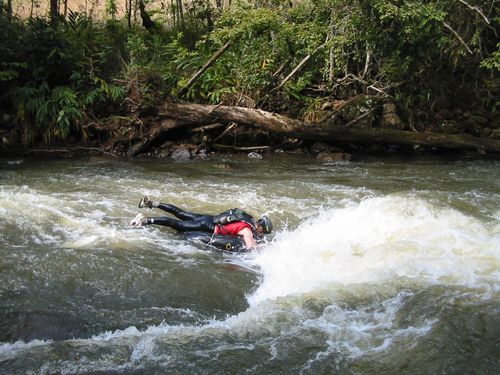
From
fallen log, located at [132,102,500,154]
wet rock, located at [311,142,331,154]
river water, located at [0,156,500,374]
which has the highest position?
fallen log, located at [132,102,500,154]

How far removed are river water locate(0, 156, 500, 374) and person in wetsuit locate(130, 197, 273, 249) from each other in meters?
0.18

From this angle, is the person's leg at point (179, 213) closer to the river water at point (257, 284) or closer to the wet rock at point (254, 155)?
the river water at point (257, 284)

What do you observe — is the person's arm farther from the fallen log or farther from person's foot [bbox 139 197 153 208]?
the fallen log

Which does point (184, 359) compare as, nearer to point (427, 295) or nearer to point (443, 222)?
point (427, 295)

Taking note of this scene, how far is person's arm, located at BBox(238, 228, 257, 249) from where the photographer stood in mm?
7078

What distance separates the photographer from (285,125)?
1273 centimetres

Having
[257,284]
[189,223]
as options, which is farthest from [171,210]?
[257,284]

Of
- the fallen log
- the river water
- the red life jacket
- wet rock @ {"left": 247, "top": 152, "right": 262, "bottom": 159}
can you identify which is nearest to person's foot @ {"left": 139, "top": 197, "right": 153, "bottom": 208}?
the river water

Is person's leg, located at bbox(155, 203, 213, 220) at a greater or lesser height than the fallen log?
lesser

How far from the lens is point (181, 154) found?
43.0 feet

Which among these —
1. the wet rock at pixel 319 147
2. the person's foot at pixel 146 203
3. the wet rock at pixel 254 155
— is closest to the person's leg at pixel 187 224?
the person's foot at pixel 146 203

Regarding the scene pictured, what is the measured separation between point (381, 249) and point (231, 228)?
1964 millimetres

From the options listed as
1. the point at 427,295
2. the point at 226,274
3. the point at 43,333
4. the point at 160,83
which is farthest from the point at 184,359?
the point at 160,83

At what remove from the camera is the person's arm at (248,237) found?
708 cm
